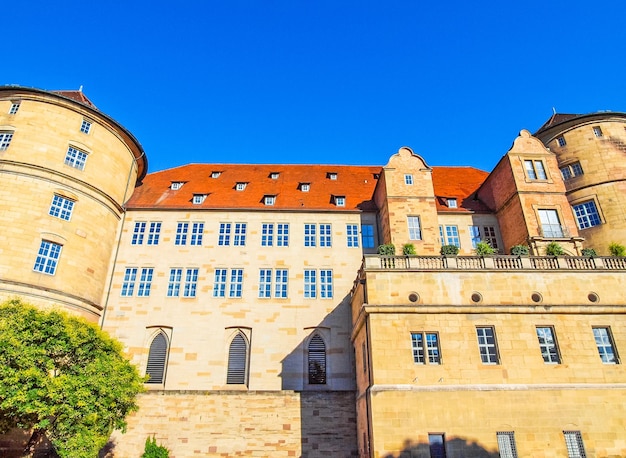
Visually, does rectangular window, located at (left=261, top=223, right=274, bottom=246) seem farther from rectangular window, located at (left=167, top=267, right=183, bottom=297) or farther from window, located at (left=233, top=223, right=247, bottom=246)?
rectangular window, located at (left=167, top=267, right=183, bottom=297)

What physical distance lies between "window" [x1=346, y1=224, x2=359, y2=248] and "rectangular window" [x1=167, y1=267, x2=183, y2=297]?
11239mm

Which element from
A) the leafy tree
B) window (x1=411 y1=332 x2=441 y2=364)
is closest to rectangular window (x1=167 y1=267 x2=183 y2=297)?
the leafy tree

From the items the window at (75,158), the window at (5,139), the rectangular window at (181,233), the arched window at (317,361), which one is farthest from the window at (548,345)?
the window at (5,139)

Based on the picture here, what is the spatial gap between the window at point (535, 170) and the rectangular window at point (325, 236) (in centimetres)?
1332

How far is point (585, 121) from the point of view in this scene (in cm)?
2947

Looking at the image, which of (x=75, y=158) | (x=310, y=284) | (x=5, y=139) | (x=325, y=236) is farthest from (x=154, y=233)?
(x=325, y=236)

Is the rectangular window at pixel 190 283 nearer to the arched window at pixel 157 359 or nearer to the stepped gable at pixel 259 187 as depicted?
the arched window at pixel 157 359

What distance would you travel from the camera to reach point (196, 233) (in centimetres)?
2939

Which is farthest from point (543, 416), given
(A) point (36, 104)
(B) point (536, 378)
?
(A) point (36, 104)

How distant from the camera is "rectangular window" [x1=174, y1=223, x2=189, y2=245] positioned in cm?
2912

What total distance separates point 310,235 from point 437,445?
51.4ft

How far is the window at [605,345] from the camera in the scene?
60.9 feet

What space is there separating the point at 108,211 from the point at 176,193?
5.14 m

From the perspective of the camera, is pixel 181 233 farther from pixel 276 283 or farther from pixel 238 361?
pixel 238 361
